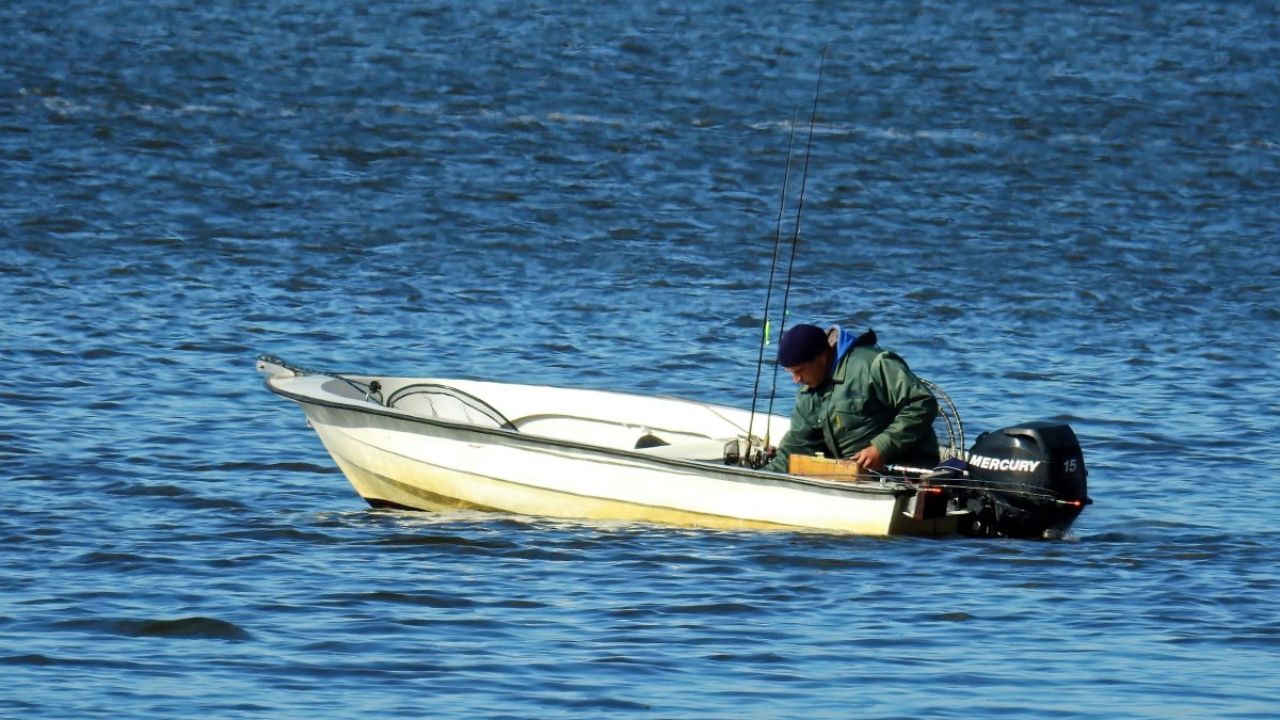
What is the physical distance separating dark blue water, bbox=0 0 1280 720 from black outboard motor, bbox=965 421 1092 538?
20 cm

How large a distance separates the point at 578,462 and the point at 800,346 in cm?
134

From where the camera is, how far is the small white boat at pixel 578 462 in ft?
37.4

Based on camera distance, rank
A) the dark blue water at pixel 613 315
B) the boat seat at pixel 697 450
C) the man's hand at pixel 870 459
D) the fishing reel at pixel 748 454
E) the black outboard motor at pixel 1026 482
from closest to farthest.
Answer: the dark blue water at pixel 613 315, the black outboard motor at pixel 1026 482, the man's hand at pixel 870 459, the fishing reel at pixel 748 454, the boat seat at pixel 697 450

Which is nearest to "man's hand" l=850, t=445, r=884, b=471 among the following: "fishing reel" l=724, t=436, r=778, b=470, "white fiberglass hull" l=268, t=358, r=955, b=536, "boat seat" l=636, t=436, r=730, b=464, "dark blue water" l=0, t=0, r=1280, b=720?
"white fiberglass hull" l=268, t=358, r=955, b=536

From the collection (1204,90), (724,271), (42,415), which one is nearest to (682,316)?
(724,271)

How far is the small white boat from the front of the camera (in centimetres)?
1141

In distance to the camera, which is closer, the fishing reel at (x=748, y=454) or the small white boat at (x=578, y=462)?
the small white boat at (x=578, y=462)

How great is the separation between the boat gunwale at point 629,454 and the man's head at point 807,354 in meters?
0.57

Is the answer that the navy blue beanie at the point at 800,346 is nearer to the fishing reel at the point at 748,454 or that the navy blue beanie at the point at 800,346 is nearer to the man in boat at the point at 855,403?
the man in boat at the point at 855,403

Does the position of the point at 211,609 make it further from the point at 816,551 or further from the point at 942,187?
the point at 942,187

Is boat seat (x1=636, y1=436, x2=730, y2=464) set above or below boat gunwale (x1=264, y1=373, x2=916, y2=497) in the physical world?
below

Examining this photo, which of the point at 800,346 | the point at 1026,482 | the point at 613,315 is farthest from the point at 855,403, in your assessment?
the point at 613,315

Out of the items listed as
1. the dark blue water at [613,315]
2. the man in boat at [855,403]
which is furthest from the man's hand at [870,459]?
the dark blue water at [613,315]

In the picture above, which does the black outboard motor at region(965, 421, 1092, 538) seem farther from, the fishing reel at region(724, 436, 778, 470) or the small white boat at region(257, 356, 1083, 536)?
the fishing reel at region(724, 436, 778, 470)
